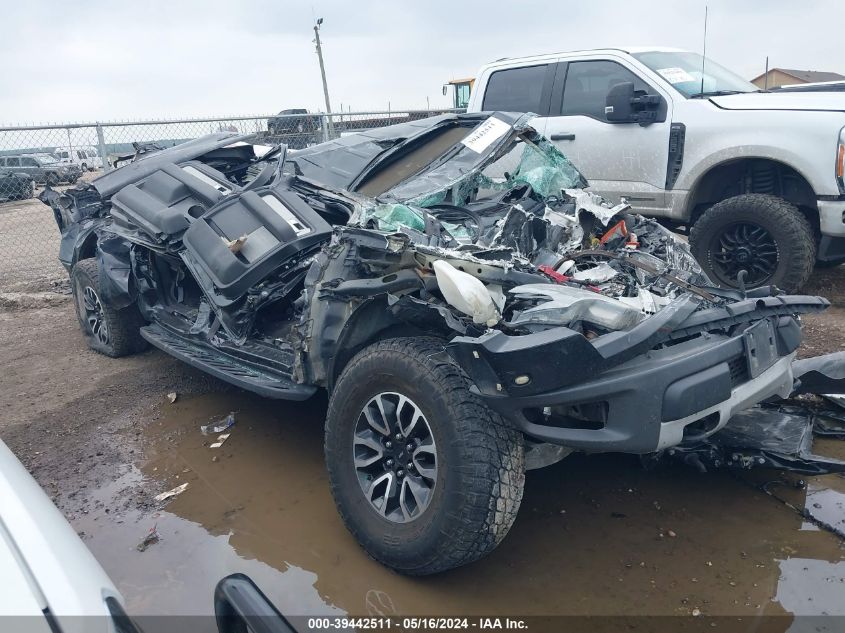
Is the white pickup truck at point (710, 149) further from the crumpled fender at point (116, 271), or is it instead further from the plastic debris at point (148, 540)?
the plastic debris at point (148, 540)

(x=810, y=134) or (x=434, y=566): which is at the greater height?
(x=810, y=134)

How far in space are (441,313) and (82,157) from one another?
10264mm

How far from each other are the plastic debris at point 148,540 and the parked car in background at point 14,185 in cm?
1092

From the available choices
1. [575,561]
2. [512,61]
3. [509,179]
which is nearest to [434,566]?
[575,561]

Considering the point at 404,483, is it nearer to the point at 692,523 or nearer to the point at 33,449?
the point at 692,523

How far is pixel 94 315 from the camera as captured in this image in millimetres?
5582

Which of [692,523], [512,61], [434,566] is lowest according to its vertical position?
[692,523]

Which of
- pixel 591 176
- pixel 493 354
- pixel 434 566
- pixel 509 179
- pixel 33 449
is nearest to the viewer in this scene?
pixel 493 354

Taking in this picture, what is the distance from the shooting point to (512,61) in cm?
704

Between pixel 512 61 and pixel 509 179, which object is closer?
pixel 509 179

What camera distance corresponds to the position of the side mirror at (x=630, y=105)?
230 inches

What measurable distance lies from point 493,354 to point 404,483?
72cm

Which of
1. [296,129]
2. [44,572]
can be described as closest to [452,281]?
[44,572]

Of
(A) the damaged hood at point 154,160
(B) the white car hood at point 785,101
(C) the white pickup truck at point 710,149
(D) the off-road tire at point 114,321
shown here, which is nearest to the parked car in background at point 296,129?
(C) the white pickup truck at point 710,149
